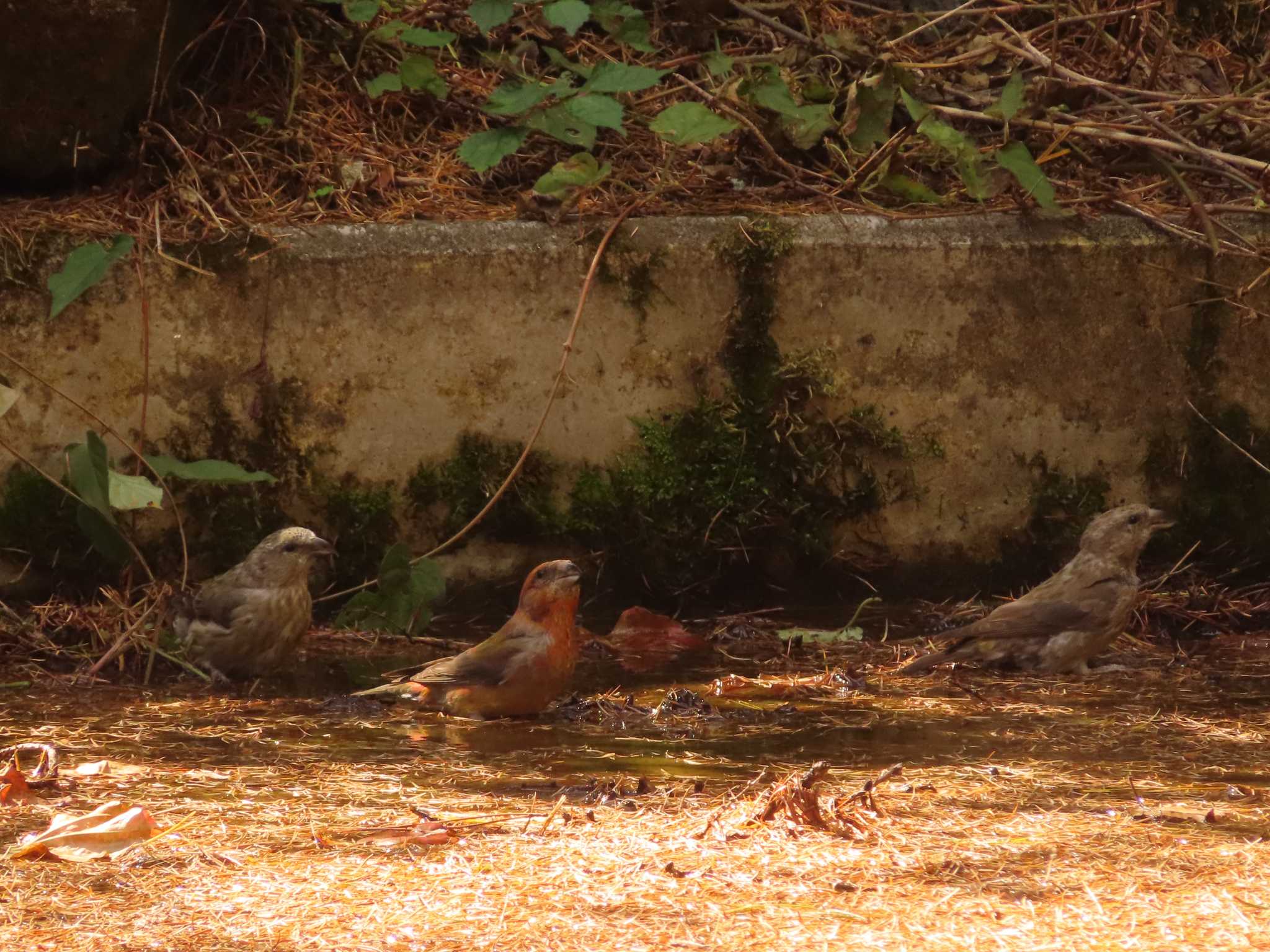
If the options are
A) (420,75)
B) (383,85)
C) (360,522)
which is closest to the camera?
(360,522)

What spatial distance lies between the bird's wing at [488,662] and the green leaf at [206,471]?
96cm

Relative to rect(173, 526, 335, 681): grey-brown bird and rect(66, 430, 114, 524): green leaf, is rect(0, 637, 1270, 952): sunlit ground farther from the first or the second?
rect(66, 430, 114, 524): green leaf

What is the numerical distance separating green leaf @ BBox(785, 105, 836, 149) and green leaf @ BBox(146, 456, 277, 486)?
279 cm

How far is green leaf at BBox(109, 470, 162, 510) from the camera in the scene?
5785mm

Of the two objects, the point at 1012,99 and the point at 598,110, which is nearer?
the point at 598,110

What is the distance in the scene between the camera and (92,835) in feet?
12.1

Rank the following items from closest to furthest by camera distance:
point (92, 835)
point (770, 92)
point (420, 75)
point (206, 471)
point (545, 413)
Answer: point (92, 835) → point (206, 471) → point (545, 413) → point (770, 92) → point (420, 75)

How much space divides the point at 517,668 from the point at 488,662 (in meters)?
0.13

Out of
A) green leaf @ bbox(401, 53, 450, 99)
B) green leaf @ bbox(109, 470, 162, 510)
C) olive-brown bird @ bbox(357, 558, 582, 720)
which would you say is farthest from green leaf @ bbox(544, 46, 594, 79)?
green leaf @ bbox(109, 470, 162, 510)

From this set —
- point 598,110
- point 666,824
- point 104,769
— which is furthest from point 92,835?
point 598,110

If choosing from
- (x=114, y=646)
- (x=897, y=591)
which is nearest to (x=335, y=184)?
(x=114, y=646)

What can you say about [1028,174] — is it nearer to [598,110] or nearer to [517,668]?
[598,110]

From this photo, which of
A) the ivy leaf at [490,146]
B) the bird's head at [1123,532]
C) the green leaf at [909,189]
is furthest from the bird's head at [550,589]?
the green leaf at [909,189]

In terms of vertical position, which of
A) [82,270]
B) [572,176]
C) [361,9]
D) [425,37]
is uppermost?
[361,9]
